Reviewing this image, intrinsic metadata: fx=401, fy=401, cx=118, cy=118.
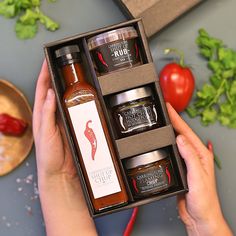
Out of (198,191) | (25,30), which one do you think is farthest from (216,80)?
(25,30)

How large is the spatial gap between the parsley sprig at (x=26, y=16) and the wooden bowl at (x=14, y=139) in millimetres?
191

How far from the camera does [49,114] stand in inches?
41.2

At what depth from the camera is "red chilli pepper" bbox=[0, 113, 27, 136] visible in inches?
47.7

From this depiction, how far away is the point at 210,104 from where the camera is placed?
1.25m

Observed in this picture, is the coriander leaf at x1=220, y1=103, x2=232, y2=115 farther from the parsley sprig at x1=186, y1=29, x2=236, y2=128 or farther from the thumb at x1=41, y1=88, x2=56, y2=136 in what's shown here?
the thumb at x1=41, y1=88, x2=56, y2=136

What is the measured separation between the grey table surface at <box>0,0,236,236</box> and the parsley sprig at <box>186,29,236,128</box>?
0.03m

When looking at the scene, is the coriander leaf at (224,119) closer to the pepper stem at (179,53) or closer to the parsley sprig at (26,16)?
the pepper stem at (179,53)

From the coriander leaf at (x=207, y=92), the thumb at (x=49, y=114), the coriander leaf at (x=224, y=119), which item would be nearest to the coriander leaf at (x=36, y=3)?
the thumb at (x=49, y=114)

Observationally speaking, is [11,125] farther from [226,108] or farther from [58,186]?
[226,108]

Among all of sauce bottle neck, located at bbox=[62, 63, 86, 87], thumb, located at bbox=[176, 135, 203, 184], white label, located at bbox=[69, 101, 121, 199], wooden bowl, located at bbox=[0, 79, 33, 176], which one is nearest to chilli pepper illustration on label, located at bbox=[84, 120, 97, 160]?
white label, located at bbox=[69, 101, 121, 199]

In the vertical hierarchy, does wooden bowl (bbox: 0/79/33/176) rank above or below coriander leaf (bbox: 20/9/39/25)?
below

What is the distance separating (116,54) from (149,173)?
29 cm

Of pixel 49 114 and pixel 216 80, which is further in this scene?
pixel 216 80

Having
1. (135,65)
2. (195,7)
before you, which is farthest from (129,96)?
(195,7)
